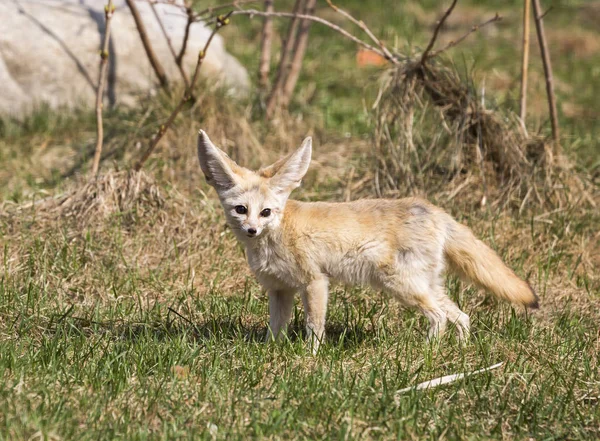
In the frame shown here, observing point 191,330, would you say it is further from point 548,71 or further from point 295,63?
point 295,63

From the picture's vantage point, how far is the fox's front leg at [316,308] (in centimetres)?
462

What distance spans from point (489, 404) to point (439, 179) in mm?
3191

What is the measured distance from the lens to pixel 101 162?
7.34 meters

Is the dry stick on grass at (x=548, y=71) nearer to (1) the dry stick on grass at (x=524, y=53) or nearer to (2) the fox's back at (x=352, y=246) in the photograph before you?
(1) the dry stick on grass at (x=524, y=53)

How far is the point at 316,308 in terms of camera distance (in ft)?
15.2

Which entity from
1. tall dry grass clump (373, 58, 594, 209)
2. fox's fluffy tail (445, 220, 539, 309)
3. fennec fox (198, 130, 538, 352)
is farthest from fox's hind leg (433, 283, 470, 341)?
tall dry grass clump (373, 58, 594, 209)

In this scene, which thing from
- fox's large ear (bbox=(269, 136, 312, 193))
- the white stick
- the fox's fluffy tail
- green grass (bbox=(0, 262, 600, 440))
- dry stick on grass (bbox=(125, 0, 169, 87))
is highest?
dry stick on grass (bbox=(125, 0, 169, 87))

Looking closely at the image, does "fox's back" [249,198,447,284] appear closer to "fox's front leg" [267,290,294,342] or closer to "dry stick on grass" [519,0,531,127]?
"fox's front leg" [267,290,294,342]

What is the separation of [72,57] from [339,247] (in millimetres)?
4564

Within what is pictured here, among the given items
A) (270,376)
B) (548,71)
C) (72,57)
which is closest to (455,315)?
(270,376)

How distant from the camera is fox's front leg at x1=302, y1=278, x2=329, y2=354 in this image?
4625mm

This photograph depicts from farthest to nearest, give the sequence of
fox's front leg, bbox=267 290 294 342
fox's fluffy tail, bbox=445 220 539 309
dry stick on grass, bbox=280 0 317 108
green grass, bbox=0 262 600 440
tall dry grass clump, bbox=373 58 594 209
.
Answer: dry stick on grass, bbox=280 0 317 108, tall dry grass clump, bbox=373 58 594 209, fox's front leg, bbox=267 290 294 342, fox's fluffy tail, bbox=445 220 539 309, green grass, bbox=0 262 600 440

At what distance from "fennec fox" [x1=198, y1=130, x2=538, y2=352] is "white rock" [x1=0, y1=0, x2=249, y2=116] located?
134 inches

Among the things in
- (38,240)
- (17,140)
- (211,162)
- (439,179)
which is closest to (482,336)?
(211,162)
